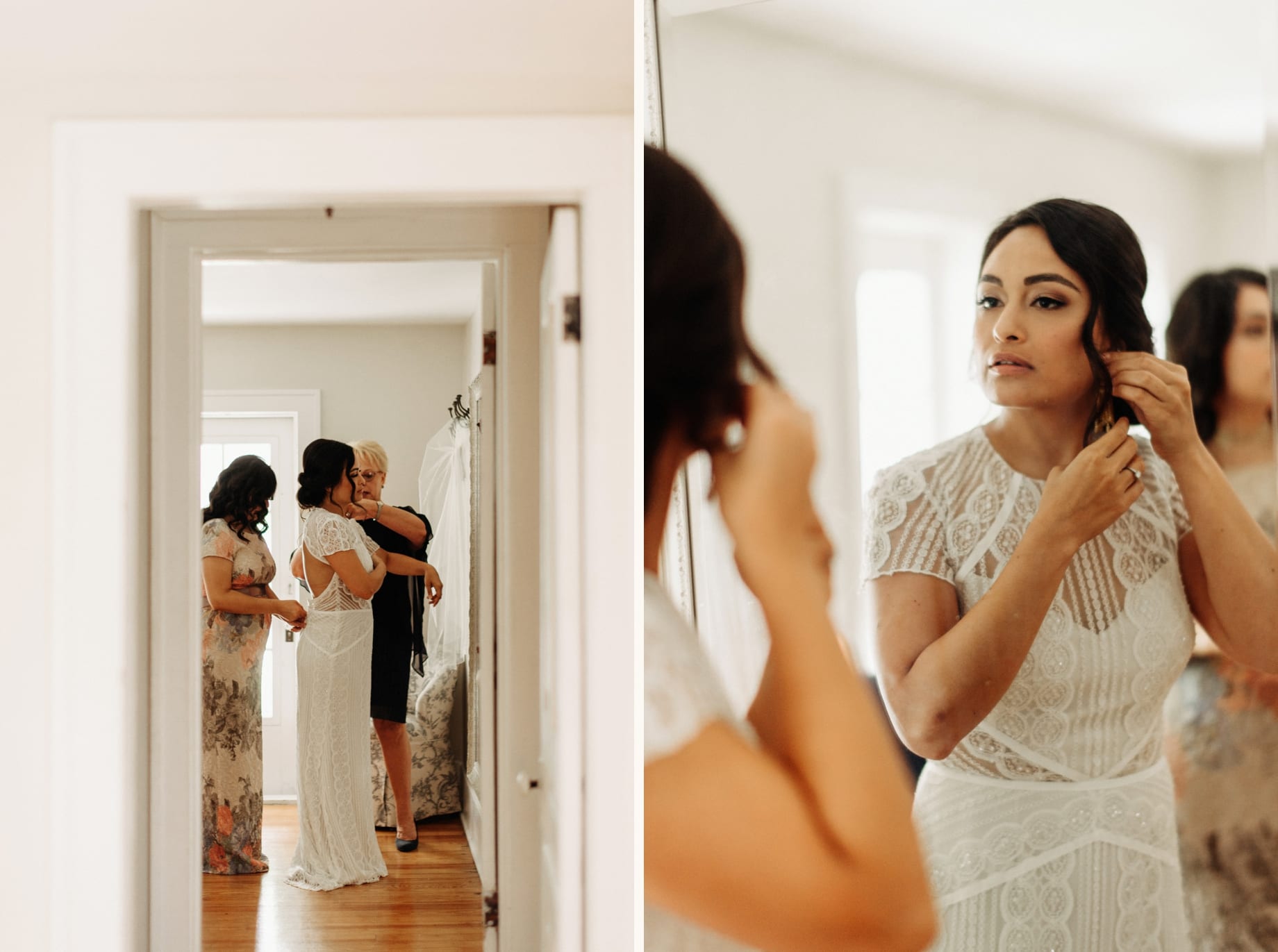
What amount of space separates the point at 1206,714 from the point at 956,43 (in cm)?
55

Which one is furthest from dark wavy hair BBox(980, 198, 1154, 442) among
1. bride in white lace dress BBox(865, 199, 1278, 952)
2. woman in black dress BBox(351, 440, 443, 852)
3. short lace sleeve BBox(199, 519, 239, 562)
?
short lace sleeve BBox(199, 519, 239, 562)

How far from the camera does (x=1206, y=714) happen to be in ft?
2.21

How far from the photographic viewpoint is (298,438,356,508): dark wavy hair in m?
2.67

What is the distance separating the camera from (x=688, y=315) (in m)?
0.93

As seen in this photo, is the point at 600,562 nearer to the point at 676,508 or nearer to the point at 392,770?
the point at 676,508

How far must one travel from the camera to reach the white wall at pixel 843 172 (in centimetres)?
70

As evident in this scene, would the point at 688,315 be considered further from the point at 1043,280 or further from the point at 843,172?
the point at 1043,280

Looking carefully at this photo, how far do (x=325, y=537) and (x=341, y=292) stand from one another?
68cm

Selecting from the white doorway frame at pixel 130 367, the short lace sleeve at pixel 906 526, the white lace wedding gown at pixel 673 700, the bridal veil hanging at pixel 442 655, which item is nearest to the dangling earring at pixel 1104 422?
the short lace sleeve at pixel 906 526

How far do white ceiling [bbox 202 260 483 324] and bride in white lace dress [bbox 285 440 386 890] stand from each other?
401 millimetres

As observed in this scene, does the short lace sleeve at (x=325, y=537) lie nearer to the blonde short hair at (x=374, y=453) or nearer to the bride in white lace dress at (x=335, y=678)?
the bride in white lace dress at (x=335, y=678)

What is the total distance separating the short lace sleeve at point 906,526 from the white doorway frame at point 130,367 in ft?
2.29

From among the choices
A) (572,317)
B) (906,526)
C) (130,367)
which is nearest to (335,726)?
→ (130,367)

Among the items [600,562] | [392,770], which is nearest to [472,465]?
[392,770]
